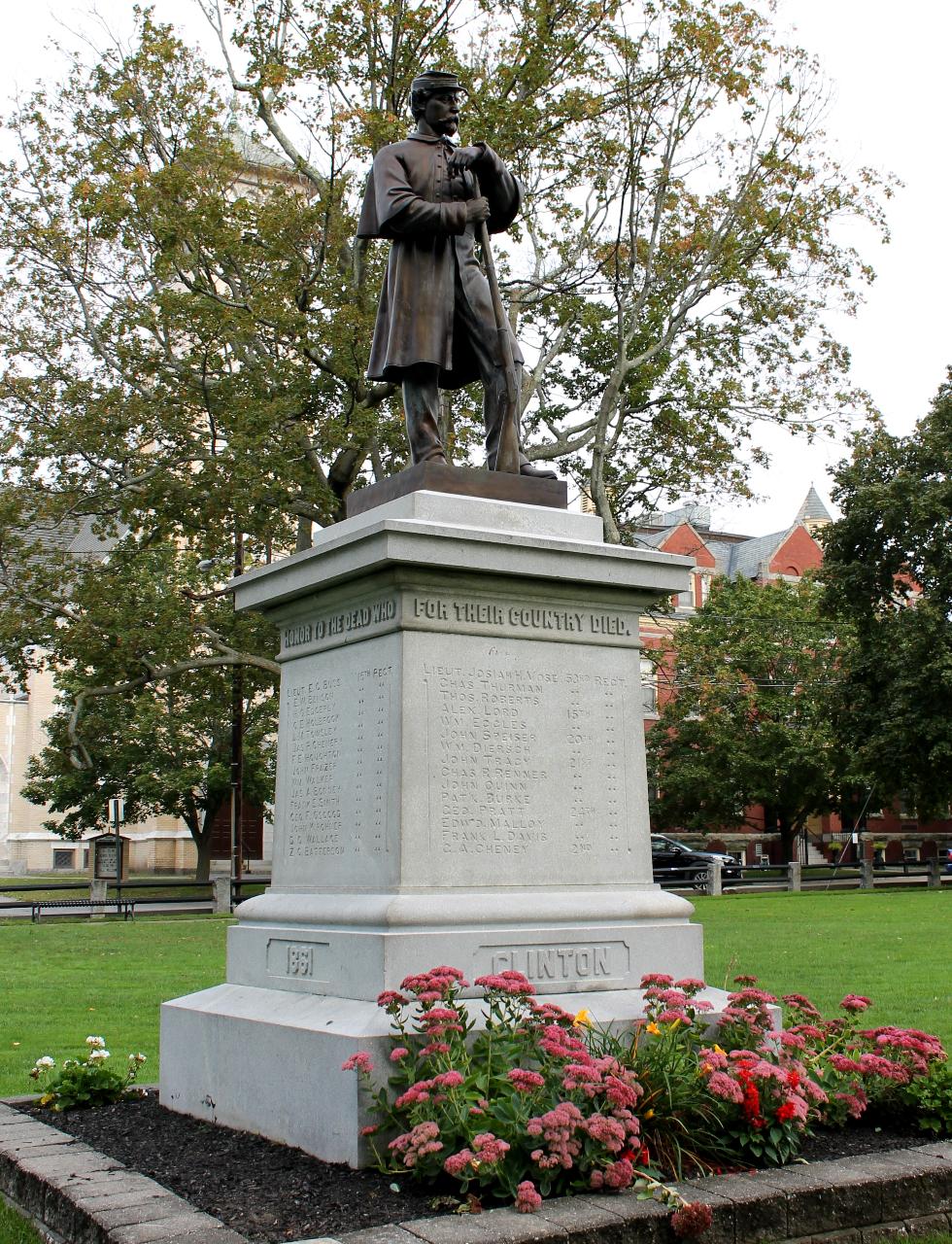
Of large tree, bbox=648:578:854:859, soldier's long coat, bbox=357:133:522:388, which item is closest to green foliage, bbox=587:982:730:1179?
soldier's long coat, bbox=357:133:522:388

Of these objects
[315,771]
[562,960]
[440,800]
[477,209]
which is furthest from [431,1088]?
[477,209]

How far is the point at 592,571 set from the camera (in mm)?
6785

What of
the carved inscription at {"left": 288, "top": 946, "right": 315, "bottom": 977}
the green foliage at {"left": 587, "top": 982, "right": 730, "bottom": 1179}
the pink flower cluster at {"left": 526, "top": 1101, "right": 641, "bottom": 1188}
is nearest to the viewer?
the pink flower cluster at {"left": 526, "top": 1101, "right": 641, "bottom": 1188}

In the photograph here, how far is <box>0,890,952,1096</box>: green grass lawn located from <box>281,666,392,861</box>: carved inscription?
260 centimetres

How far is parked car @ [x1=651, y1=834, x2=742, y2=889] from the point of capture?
1417 inches

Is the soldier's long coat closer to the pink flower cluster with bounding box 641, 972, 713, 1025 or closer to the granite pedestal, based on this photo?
the granite pedestal

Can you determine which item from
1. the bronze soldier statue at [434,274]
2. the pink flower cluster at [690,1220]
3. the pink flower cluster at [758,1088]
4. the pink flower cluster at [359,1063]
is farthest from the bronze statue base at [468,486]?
the pink flower cluster at [690,1220]

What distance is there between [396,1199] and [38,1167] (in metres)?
1.55

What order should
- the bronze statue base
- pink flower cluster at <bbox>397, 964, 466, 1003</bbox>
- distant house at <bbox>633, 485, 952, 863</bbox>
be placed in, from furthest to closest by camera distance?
distant house at <bbox>633, 485, 952, 863</bbox>, the bronze statue base, pink flower cluster at <bbox>397, 964, 466, 1003</bbox>

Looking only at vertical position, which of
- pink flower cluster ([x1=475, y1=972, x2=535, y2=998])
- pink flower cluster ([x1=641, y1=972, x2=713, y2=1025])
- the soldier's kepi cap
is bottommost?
pink flower cluster ([x1=641, y1=972, x2=713, y2=1025])

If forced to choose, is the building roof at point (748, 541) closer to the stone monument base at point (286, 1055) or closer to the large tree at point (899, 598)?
the large tree at point (899, 598)

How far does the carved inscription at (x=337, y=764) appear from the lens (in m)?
6.33

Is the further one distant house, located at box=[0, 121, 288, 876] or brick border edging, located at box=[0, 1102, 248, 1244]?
distant house, located at box=[0, 121, 288, 876]

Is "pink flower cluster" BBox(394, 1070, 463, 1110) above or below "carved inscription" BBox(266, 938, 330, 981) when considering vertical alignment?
below
